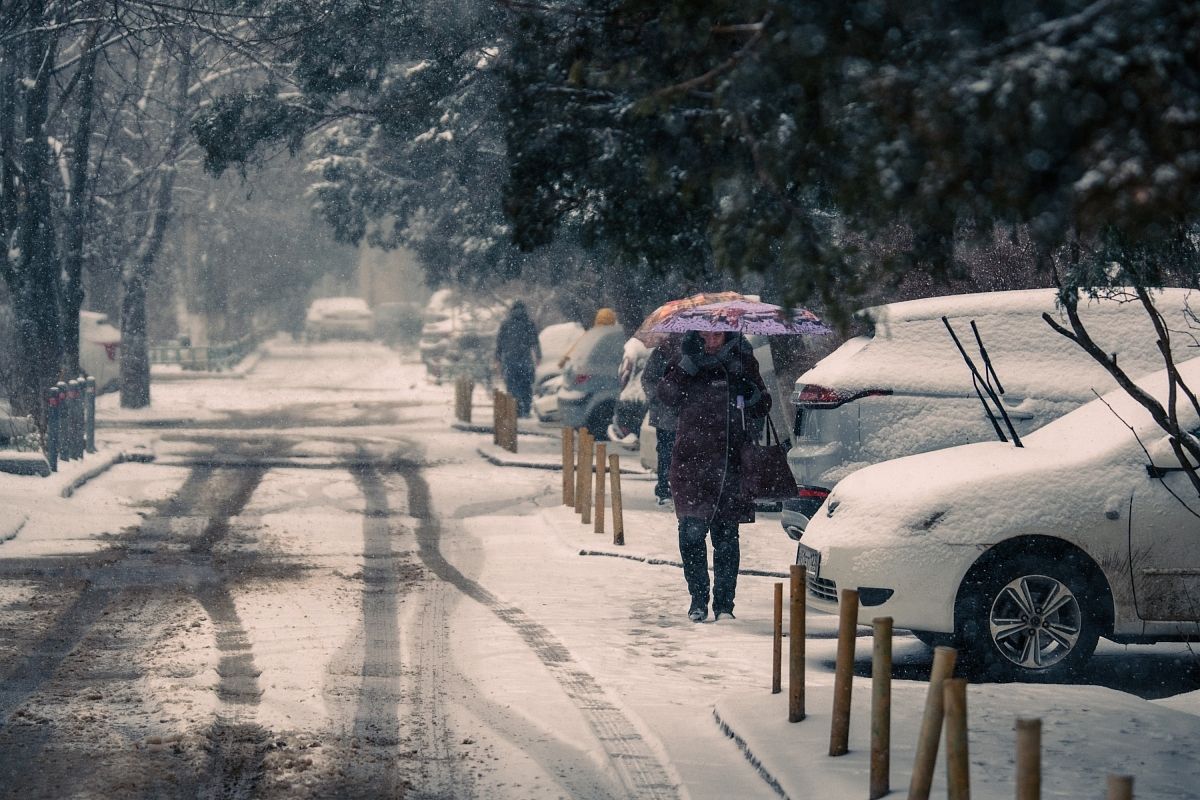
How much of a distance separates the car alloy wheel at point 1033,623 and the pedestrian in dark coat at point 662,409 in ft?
10.8

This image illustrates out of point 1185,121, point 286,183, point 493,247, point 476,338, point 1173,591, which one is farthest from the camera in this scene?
point 286,183

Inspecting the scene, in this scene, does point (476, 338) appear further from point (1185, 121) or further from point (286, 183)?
point (1185, 121)

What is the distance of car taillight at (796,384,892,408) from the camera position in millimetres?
11617

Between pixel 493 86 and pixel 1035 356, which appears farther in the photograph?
pixel 493 86

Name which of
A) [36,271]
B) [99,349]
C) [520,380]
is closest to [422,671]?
[36,271]

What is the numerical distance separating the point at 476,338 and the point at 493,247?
1397 centimetres

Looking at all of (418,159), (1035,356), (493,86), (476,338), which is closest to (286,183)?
(476,338)

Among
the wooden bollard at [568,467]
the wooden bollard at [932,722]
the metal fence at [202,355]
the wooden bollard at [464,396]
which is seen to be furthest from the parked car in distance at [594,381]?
the metal fence at [202,355]

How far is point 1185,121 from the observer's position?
155 inches

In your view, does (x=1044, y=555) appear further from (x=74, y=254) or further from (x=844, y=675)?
(x=74, y=254)

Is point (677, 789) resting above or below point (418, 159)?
below

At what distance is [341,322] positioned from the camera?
6494cm

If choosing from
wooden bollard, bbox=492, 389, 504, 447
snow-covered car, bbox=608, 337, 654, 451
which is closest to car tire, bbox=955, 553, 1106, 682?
snow-covered car, bbox=608, 337, 654, 451

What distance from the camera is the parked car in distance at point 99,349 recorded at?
32.8 metres
